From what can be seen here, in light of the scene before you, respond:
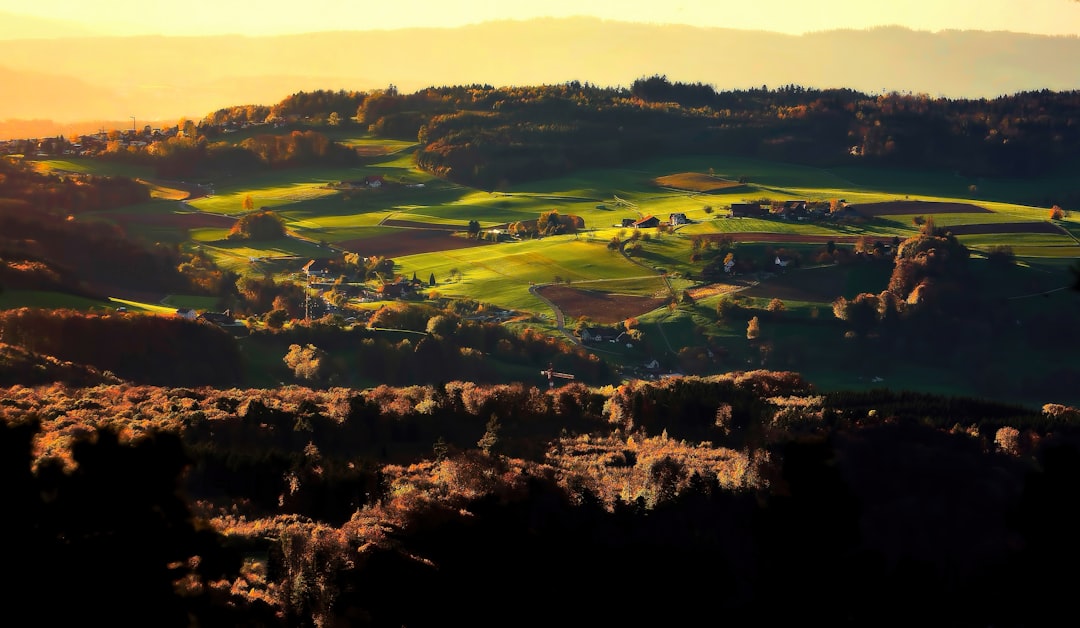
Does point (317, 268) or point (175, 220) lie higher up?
point (175, 220)

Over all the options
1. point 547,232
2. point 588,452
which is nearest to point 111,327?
point 588,452

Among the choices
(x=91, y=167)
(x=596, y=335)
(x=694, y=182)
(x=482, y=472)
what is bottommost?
(x=596, y=335)

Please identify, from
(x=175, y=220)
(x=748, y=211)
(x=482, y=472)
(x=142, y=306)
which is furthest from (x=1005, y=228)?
(x=482, y=472)

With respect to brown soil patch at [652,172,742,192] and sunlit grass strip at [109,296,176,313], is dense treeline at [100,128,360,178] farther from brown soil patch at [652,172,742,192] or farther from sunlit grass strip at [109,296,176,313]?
sunlit grass strip at [109,296,176,313]

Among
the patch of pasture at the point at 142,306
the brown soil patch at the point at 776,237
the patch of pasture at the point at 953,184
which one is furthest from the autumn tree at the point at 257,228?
the patch of pasture at the point at 953,184

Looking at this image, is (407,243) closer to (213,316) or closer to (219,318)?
(213,316)

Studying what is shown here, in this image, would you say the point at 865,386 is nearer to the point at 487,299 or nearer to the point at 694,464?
the point at 487,299
